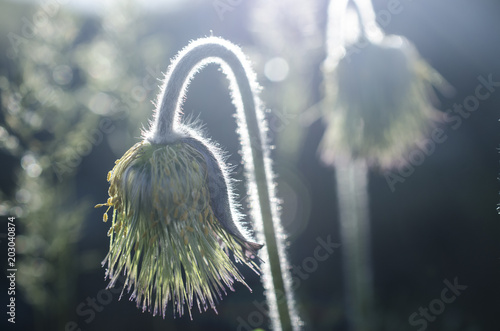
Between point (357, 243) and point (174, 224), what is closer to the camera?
point (174, 224)

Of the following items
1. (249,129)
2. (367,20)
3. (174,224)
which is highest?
(367,20)

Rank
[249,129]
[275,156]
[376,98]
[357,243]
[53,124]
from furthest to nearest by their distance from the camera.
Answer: [275,156]
[53,124]
[357,243]
[376,98]
[249,129]

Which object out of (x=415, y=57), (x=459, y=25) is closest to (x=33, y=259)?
(x=415, y=57)

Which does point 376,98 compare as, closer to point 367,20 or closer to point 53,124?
point 367,20

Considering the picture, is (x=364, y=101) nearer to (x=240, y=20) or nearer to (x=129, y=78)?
(x=129, y=78)

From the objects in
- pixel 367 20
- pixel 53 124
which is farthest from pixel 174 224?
pixel 53 124

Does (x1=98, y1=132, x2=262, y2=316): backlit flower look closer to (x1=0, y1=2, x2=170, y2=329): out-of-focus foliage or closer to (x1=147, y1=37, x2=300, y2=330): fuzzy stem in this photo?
(x1=147, y1=37, x2=300, y2=330): fuzzy stem

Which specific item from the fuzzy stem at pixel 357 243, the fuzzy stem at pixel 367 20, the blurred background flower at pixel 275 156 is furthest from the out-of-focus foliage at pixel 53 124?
the fuzzy stem at pixel 367 20

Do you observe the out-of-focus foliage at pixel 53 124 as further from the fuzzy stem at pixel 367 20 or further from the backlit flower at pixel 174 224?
the fuzzy stem at pixel 367 20
